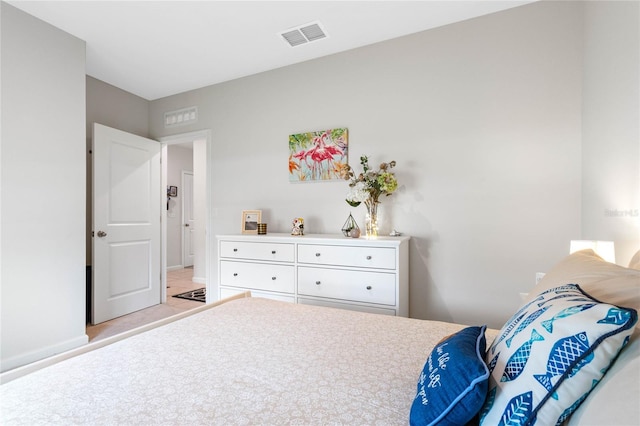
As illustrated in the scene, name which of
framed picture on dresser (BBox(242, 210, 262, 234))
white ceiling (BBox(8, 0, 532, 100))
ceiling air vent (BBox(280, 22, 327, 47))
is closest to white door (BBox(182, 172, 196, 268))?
white ceiling (BBox(8, 0, 532, 100))

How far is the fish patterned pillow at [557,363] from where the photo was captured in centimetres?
56

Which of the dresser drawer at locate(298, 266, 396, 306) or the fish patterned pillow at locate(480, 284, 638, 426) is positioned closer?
the fish patterned pillow at locate(480, 284, 638, 426)

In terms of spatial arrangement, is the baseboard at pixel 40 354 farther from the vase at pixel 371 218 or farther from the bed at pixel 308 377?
the vase at pixel 371 218

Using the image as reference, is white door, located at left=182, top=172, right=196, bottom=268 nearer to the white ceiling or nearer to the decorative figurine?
the white ceiling

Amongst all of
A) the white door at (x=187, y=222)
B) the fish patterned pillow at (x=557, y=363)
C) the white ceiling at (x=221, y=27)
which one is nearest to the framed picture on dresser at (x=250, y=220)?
the white ceiling at (x=221, y=27)

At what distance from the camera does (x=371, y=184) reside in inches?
104

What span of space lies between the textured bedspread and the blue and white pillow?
0.12 meters

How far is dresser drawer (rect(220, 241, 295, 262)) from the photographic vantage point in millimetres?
2660

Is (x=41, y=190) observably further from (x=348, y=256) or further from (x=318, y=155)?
(x=348, y=256)

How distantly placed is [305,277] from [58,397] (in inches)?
71.8

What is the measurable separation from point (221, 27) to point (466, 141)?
2.22 m

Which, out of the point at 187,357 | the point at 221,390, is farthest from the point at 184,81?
the point at 221,390

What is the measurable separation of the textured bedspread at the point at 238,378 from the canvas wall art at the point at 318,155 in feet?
5.90

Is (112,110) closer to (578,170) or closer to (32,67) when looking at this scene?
(32,67)
